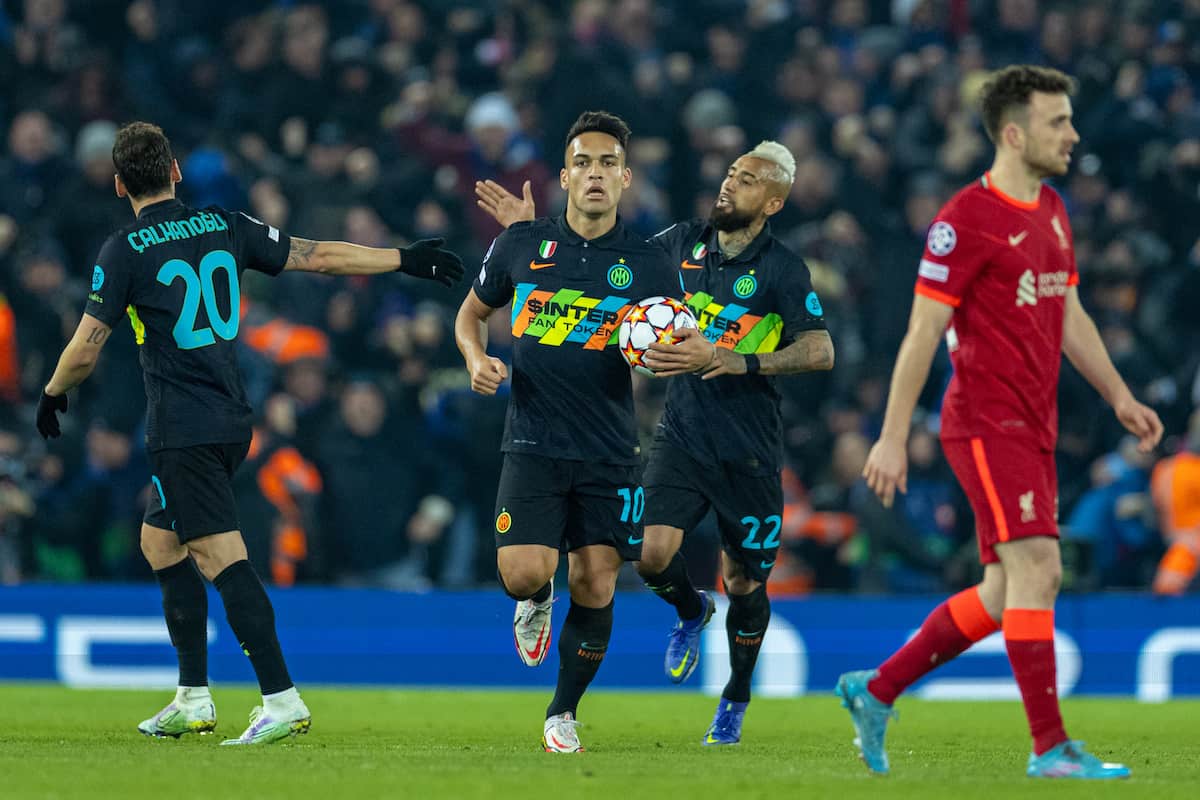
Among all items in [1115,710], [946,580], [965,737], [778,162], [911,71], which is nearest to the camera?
[778,162]

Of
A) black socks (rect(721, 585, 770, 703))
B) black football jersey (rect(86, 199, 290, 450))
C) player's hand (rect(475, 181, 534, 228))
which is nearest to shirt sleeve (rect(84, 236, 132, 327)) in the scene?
black football jersey (rect(86, 199, 290, 450))

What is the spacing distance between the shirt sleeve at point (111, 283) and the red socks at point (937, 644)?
3579 millimetres

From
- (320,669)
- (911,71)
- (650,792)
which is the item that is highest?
(911,71)

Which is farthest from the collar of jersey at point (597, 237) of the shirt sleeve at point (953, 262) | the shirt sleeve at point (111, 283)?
the shirt sleeve at point (953, 262)

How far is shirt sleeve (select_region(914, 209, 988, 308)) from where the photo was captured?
20.8 ft

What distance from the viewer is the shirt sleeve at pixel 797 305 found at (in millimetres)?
8445

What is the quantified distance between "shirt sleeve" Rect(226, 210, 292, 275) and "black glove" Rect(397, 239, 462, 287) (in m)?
0.55

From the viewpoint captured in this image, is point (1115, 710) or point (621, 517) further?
point (1115, 710)

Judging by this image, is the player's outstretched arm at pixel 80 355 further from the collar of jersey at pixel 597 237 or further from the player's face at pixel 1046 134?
the player's face at pixel 1046 134

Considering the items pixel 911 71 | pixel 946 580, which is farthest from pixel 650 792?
pixel 911 71

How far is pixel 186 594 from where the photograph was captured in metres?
8.22

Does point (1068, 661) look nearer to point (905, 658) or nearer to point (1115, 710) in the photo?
point (1115, 710)

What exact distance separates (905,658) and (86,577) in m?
8.74

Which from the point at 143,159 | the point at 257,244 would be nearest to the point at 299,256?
the point at 257,244
